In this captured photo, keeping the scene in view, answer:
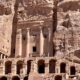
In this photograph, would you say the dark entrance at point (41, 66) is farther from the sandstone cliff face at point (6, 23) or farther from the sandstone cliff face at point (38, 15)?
the sandstone cliff face at point (6, 23)

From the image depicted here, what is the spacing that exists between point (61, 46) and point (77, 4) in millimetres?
7154

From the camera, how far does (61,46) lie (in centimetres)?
4959

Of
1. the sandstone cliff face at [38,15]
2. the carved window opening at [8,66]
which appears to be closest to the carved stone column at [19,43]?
the sandstone cliff face at [38,15]

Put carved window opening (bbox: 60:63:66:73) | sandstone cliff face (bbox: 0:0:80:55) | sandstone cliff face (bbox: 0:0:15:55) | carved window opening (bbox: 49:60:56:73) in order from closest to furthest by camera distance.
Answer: carved window opening (bbox: 60:63:66:73)
carved window opening (bbox: 49:60:56:73)
sandstone cliff face (bbox: 0:0:80:55)
sandstone cliff face (bbox: 0:0:15:55)

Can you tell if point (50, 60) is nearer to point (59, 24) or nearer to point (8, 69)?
point (8, 69)

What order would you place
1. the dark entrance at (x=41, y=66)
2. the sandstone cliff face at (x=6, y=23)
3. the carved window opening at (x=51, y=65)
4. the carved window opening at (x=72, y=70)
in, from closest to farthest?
the carved window opening at (x=72, y=70)
the carved window opening at (x=51, y=65)
the dark entrance at (x=41, y=66)
the sandstone cliff face at (x=6, y=23)

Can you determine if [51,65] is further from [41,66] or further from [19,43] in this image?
[19,43]

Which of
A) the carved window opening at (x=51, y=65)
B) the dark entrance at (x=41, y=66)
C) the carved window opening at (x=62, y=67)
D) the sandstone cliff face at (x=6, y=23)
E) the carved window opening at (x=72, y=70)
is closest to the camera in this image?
the carved window opening at (x=72, y=70)

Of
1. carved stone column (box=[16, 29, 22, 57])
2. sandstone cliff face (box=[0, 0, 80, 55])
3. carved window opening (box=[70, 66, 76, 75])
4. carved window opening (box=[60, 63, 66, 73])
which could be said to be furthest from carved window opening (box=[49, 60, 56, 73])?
carved stone column (box=[16, 29, 22, 57])

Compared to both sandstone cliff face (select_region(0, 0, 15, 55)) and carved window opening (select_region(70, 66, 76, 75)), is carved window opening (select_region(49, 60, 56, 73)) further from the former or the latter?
sandstone cliff face (select_region(0, 0, 15, 55))

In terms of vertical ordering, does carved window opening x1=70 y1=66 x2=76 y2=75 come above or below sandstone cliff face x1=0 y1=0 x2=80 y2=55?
below

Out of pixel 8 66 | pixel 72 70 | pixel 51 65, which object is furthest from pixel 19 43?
pixel 72 70

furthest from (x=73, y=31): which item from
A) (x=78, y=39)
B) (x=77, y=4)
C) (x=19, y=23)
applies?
(x=19, y=23)

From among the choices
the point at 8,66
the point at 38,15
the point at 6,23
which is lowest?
the point at 8,66
